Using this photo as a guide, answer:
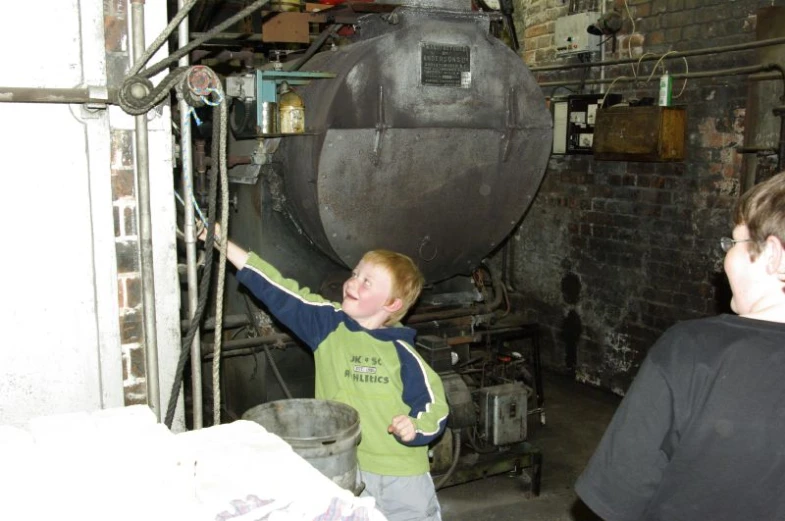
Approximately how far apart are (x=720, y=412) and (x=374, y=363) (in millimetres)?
1143

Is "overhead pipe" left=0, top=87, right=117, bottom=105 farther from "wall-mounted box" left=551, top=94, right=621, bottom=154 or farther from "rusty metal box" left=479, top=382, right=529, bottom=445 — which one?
"wall-mounted box" left=551, top=94, right=621, bottom=154

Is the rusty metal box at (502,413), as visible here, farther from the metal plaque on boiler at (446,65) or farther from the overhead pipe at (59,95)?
the overhead pipe at (59,95)

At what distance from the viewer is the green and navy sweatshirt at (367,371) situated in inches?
91.5

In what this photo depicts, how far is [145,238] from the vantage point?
2033 millimetres

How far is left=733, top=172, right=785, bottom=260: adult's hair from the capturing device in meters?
1.42

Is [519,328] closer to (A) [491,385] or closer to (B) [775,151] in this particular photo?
(A) [491,385]

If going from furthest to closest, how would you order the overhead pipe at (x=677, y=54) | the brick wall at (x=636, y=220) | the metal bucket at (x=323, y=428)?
the brick wall at (x=636, y=220) < the overhead pipe at (x=677, y=54) < the metal bucket at (x=323, y=428)

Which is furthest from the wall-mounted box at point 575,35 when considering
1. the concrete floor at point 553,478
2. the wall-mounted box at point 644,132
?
the concrete floor at point 553,478

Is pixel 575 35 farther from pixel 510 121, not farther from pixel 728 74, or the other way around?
pixel 510 121

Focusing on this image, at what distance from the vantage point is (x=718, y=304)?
4242mm

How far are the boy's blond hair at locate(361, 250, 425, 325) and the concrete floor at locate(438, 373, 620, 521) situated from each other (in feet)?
4.71

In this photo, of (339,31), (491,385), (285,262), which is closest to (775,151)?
(491,385)

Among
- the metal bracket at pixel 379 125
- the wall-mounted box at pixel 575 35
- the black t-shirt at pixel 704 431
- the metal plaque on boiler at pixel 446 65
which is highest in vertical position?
the wall-mounted box at pixel 575 35

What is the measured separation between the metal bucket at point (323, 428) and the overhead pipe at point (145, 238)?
30 cm
